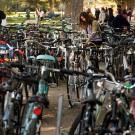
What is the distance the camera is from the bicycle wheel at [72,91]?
29.4ft

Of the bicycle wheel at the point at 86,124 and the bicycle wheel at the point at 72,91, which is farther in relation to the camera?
the bicycle wheel at the point at 72,91

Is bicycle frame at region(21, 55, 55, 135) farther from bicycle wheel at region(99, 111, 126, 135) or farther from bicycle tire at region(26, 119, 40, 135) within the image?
bicycle wheel at region(99, 111, 126, 135)

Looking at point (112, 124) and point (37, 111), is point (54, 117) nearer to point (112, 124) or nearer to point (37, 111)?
point (112, 124)

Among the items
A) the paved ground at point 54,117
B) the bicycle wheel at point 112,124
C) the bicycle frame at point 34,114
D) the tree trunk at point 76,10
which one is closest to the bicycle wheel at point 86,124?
the bicycle wheel at point 112,124

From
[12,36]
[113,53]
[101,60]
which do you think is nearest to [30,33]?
[12,36]

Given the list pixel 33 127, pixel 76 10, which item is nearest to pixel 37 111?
pixel 33 127

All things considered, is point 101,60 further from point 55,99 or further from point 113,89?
point 113,89

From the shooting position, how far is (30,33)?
14.0 meters

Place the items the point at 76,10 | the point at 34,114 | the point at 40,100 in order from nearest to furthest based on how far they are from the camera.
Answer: the point at 40,100
the point at 34,114
the point at 76,10

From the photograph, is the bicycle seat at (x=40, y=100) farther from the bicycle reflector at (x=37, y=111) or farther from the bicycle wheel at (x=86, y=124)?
the bicycle wheel at (x=86, y=124)

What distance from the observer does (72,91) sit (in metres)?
9.15

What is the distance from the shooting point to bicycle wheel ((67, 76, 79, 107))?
29.4 feet

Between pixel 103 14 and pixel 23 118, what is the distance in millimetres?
20587

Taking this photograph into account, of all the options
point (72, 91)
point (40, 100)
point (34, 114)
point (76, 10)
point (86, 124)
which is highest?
point (40, 100)
